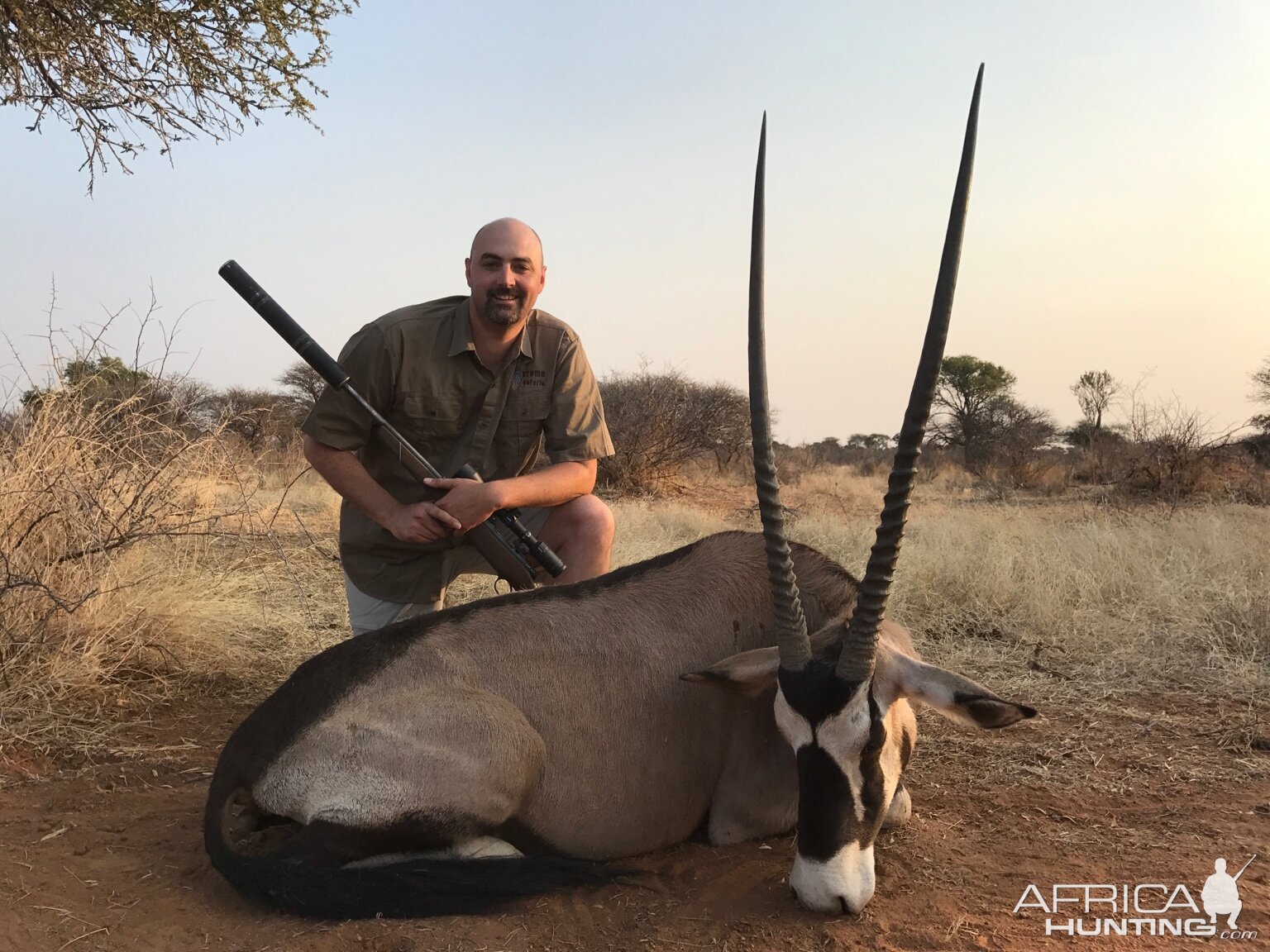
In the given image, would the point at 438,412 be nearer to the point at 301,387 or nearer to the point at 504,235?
the point at 504,235

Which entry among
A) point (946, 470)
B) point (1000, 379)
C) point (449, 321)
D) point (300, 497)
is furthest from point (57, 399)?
point (1000, 379)

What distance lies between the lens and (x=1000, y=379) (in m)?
29.6

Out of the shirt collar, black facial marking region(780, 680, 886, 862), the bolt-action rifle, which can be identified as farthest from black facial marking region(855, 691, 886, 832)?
the shirt collar

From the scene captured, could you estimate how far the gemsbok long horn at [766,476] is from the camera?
8.42ft

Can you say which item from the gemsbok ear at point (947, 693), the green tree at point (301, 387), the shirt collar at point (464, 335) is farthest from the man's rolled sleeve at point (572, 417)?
the green tree at point (301, 387)

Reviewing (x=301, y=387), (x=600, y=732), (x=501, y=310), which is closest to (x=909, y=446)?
(x=600, y=732)

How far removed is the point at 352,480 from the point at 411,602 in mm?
716

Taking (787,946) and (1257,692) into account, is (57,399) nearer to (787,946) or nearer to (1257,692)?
(787,946)

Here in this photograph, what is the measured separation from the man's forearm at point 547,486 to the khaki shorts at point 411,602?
0.23 m

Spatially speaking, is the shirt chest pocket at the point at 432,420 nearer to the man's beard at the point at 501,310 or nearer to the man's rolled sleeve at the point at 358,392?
the man's rolled sleeve at the point at 358,392

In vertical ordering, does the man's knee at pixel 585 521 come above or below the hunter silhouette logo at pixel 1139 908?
above

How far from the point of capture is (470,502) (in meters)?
4.13

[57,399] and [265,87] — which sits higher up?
[265,87]

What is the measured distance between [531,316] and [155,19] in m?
4.65
